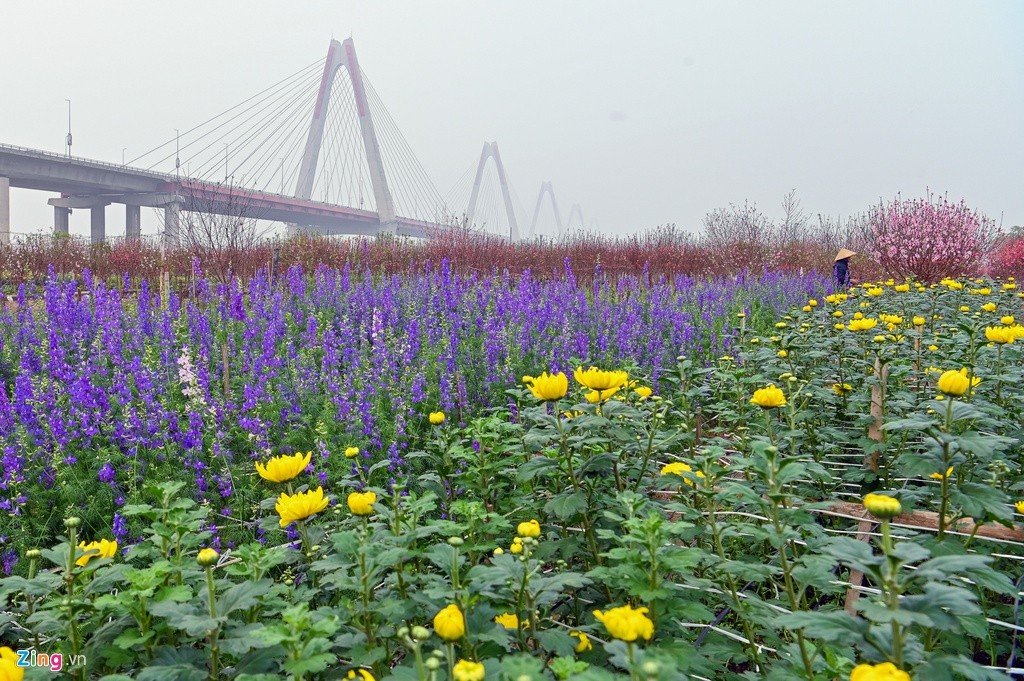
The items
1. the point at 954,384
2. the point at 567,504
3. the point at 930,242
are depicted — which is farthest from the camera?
the point at 930,242

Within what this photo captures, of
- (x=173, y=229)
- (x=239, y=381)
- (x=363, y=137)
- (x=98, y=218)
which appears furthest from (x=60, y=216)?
(x=239, y=381)

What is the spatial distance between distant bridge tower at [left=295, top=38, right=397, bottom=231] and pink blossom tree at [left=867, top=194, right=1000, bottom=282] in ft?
94.0

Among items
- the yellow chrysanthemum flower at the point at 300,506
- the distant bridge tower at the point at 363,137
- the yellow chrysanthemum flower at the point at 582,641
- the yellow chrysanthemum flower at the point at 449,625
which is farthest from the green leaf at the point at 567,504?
the distant bridge tower at the point at 363,137

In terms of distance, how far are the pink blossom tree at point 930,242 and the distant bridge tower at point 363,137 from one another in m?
28.6

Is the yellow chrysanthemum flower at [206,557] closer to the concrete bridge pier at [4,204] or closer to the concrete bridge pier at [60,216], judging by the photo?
the concrete bridge pier at [4,204]

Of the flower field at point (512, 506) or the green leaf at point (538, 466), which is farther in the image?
the green leaf at point (538, 466)

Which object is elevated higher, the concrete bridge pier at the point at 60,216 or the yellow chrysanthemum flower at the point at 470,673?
the concrete bridge pier at the point at 60,216

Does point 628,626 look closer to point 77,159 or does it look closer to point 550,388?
point 550,388

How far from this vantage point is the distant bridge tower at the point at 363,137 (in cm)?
3572

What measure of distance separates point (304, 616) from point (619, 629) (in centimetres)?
57

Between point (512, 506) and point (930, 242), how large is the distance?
11.4 metres

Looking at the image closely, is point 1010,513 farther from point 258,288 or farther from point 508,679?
point 258,288

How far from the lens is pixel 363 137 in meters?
36.0

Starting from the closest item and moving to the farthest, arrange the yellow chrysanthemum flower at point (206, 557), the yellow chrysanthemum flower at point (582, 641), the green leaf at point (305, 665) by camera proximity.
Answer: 1. the green leaf at point (305, 665)
2. the yellow chrysanthemum flower at point (206, 557)
3. the yellow chrysanthemum flower at point (582, 641)
